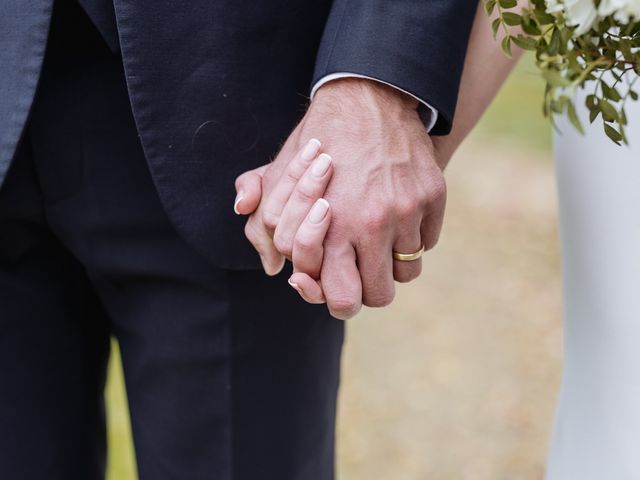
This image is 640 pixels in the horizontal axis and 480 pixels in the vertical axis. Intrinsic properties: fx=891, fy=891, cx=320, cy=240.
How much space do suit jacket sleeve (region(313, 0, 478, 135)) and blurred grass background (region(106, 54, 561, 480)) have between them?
71.4 inches

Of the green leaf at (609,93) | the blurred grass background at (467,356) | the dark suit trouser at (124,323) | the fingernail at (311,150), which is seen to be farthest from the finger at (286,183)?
the blurred grass background at (467,356)

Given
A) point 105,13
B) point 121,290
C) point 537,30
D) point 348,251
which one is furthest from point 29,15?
point 537,30

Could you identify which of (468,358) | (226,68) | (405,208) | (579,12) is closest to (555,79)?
(579,12)

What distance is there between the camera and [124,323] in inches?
53.1

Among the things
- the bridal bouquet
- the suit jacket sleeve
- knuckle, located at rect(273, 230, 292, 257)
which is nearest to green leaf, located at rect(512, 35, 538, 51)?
the bridal bouquet

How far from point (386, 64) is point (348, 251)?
226 millimetres

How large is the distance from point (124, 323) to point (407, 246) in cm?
50

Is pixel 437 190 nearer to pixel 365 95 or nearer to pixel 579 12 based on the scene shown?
pixel 365 95

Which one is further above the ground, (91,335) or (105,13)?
(105,13)

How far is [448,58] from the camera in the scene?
3.59 ft

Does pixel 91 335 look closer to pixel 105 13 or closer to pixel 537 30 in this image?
pixel 105 13

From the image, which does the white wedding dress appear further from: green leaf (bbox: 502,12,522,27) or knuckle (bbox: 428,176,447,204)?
green leaf (bbox: 502,12,522,27)

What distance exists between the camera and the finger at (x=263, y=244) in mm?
1120

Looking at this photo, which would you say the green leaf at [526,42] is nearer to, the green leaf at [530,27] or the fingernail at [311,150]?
the green leaf at [530,27]
